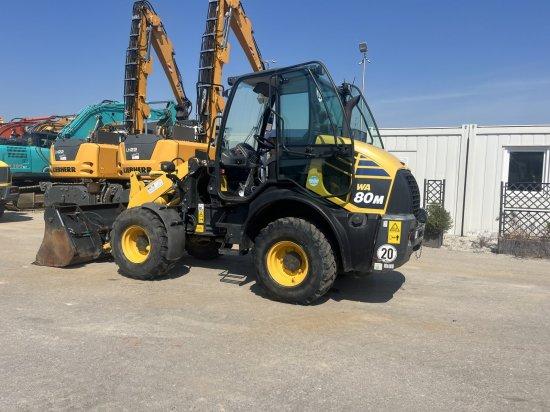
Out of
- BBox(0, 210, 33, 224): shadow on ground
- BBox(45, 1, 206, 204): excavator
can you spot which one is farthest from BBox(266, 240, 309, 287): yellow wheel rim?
BBox(0, 210, 33, 224): shadow on ground

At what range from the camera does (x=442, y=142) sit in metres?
13.1

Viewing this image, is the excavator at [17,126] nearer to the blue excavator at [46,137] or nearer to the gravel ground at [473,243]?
the blue excavator at [46,137]

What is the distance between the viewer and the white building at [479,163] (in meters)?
12.4

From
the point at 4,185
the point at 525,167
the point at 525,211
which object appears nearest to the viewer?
the point at 525,211

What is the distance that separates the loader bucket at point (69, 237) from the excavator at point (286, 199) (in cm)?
2

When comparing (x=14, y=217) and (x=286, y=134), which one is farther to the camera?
(x=14, y=217)

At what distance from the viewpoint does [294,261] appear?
6.02 m

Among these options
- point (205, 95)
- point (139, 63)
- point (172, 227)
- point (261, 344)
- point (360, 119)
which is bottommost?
point (261, 344)

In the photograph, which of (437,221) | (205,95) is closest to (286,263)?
(437,221)

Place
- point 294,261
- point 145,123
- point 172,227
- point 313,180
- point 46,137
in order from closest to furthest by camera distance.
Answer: point 313,180 → point 294,261 → point 172,227 → point 145,123 → point 46,137

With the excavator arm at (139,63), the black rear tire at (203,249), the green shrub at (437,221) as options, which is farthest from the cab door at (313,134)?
the excavator arm at (139,63)

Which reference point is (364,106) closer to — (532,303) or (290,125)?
(290,125)

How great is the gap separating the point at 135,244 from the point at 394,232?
388 cm

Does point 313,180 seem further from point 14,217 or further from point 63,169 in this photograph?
point 14,217
